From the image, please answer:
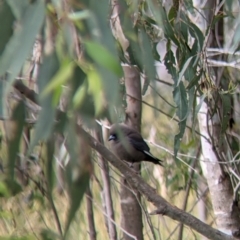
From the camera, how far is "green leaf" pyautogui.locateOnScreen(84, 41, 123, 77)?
87 centimetres

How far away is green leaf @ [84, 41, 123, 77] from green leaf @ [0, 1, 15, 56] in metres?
0.19

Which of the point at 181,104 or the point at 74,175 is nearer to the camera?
the point at 74,175

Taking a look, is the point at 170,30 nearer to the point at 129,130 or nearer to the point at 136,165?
the point at 129,130

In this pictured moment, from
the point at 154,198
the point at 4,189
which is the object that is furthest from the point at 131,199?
the point at 4,189

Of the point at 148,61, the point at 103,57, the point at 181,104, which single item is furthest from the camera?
the point at 181,104

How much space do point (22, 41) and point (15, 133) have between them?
Answer: 0.19 metres

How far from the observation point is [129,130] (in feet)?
9.46

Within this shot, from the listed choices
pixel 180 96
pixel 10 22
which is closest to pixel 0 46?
pixel 10 22

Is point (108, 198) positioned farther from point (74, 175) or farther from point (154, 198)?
point (74, 175)

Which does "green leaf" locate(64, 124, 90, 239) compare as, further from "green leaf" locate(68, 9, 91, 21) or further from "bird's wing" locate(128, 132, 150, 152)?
"bird's wing" locate(128, 132, 150, 152)

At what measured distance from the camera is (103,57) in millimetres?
870

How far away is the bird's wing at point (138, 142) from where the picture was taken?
3252mm

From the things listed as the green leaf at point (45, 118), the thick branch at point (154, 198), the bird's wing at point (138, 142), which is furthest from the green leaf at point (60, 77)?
the bird's wing at point (138, 142)

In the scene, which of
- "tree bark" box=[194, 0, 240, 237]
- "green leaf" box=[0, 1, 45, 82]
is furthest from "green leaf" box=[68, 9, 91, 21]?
"tree bark" box=[194, 0, 240, 237]
